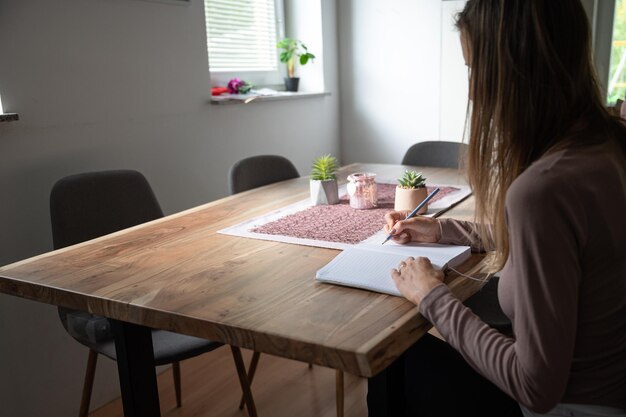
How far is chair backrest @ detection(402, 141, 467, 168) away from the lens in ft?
9.04

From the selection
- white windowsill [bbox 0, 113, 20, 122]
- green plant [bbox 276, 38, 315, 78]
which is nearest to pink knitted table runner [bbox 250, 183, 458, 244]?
white windowsill [bbox 0, 113, 20, 122]

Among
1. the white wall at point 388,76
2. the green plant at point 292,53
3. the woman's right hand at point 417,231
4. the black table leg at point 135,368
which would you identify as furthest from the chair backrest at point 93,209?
the white wall at point 388,76

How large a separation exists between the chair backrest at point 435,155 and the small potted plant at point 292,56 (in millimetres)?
1029

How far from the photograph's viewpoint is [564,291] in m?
0.85

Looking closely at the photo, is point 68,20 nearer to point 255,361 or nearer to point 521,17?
point 255,361

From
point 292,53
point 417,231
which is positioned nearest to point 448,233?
point 417,231

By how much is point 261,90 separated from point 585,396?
261cm

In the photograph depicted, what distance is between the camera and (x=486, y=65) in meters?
0.98

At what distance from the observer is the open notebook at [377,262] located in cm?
114

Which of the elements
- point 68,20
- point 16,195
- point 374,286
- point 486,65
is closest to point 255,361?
point 16,195

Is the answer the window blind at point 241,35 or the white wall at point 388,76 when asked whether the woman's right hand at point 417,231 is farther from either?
the white wall at point 388,76

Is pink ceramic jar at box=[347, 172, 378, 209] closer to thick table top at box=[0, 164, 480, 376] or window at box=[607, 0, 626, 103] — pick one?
thick table top at box=[0, 164, 480, 376]

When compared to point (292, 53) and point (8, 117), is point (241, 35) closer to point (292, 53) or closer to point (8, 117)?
point (292, 53)

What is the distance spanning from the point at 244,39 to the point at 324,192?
174cm
